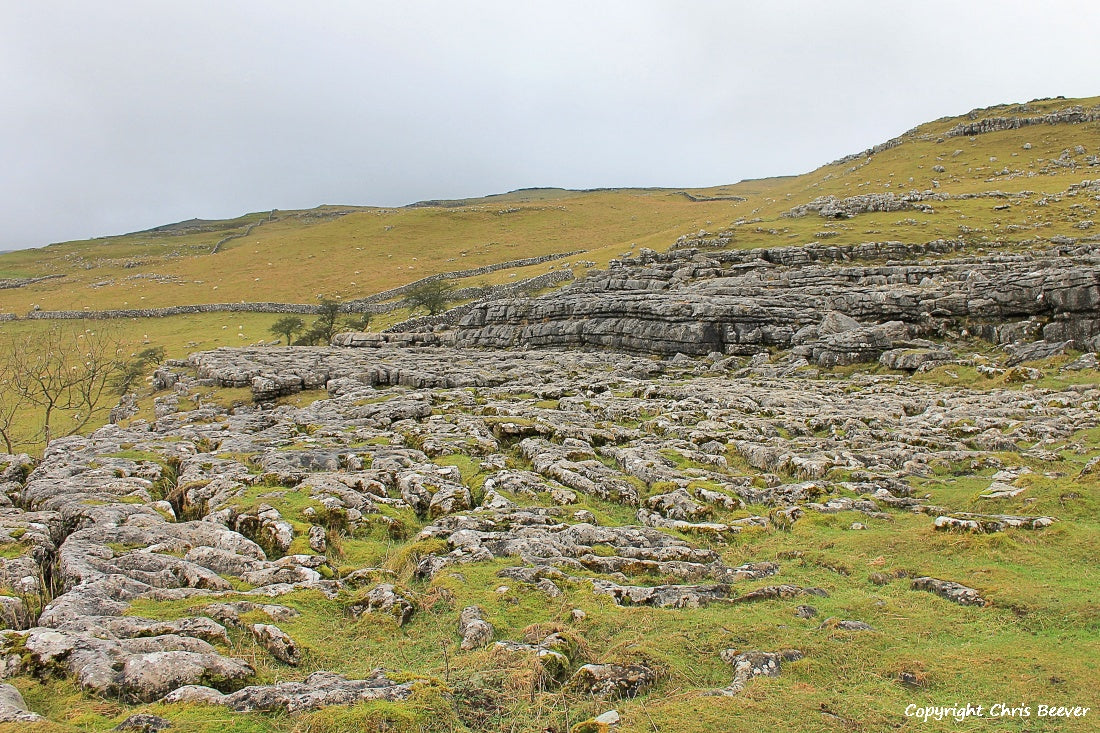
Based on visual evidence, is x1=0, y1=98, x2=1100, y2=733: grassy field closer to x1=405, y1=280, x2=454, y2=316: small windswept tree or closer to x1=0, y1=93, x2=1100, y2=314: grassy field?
x1=405, y1=280, x2=454, y2=316: small windswept tree

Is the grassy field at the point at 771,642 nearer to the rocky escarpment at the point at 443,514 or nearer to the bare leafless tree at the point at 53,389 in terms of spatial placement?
the rocky escarpment at the point at 443,514

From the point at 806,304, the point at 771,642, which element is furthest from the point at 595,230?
the point at 771,642

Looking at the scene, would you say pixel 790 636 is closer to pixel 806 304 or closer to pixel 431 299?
pixel 806 304

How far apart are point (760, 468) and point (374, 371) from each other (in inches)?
989

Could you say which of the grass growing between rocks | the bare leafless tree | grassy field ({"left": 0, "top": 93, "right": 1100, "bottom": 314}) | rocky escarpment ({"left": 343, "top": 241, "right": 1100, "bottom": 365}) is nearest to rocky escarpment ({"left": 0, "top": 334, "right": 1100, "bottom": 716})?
the grass growing between rocks

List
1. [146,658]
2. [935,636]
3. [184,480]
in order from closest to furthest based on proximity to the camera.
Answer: [146,658] < [935,636] < [184,480]

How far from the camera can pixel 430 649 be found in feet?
29.7

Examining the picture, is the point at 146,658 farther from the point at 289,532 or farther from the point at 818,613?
the point at 818,613

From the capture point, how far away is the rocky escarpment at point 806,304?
116 ft

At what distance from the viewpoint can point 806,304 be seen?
144 ft

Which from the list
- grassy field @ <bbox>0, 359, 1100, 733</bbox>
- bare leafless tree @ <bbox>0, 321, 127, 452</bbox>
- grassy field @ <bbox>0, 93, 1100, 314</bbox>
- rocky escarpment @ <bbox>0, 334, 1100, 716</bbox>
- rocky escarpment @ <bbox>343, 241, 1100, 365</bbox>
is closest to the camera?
grassy field @ <bbox>0, 359, 1100, 733</bbox>

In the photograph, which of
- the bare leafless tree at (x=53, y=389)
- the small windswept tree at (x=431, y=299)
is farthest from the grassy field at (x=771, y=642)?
the small windswept tree at (x=431, y=299)

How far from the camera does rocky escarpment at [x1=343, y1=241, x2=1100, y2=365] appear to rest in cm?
3522

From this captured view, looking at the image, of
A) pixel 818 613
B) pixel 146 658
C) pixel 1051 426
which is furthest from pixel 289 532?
pixel 1051 426
